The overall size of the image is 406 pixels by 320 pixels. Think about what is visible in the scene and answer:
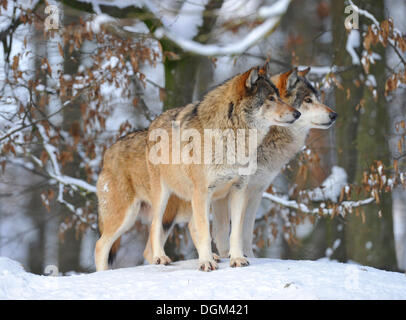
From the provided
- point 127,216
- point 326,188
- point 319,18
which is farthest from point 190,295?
point 319,18

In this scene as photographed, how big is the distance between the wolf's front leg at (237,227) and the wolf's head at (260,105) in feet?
2.24

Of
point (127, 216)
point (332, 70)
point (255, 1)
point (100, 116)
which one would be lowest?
point (127, 216)

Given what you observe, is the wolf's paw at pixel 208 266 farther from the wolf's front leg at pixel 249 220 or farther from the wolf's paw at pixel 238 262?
the wolf's front leg at pixel 249 220

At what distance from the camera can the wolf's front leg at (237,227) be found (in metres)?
4.85

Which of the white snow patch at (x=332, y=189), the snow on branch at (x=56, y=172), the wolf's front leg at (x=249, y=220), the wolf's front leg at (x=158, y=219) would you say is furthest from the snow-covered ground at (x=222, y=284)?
the snow on branch at (x=56, y=172)

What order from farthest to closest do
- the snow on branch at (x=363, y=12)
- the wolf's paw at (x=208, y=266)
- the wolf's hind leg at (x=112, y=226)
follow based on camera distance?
the snow on branch at (x=363, y=12)
the wolf's hind leg at (x=112, y=226)
the wolf's paw at (x=208, y=266)

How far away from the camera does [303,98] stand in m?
5.90

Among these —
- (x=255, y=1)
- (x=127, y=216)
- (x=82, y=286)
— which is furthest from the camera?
(x=255, y=1)

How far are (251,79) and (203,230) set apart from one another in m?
1.46

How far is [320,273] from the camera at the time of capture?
451cm

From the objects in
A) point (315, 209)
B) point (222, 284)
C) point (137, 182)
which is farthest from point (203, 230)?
point (315, 209)

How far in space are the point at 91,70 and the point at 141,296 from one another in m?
5.34

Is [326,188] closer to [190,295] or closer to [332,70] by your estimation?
[332,70]
